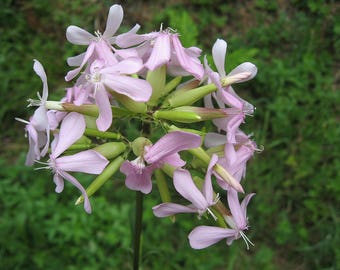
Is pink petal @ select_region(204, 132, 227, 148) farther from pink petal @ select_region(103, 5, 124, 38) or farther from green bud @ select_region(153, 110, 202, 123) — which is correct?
pink petal @ select_region(103, 5, 124, 38)

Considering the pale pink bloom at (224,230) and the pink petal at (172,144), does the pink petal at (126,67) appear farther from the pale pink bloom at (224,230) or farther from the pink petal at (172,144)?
the pale pink bloom at (224,230)

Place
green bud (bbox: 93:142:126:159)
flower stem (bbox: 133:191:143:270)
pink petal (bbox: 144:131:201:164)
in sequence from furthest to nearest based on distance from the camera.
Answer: flower stem (bbox: 133:191:143:270) → green bud (bbox: 93:142:126:159) → pink petal (bbox: 144:131:201:164)

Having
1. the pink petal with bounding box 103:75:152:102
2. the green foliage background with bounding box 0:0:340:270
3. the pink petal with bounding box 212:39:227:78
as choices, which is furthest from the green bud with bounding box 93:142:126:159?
the green foliage background with bounding box 0:0:340:270

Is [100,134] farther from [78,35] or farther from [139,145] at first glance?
[78,35]

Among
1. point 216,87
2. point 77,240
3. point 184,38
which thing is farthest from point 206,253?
point 216,87

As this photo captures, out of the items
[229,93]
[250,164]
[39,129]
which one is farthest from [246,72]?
[250,164]

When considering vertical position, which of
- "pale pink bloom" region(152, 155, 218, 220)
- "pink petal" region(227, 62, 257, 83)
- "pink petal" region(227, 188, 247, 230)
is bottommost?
"pink petal" region(227, 188, 247, 230)

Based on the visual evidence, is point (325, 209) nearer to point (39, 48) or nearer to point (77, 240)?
point (77, 240)
